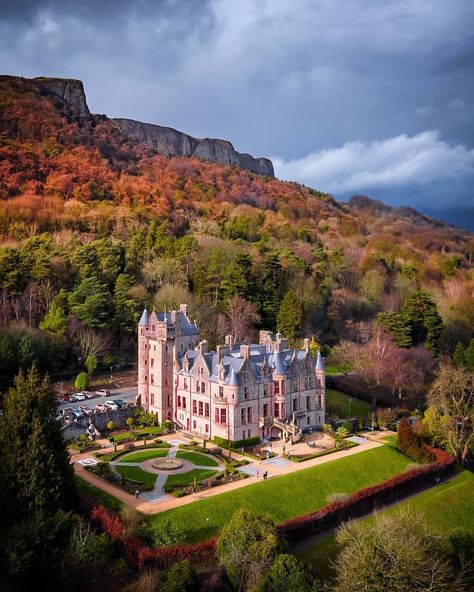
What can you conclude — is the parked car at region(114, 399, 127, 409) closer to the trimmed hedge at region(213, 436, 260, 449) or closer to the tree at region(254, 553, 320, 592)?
the trimmed hedge at region(213, 436, 260, 449)

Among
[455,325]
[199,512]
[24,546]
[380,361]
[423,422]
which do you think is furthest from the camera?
[455,325]

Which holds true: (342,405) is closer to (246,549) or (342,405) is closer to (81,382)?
(81,382)

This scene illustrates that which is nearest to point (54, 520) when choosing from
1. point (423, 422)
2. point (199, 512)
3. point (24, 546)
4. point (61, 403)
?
point (24, 546)

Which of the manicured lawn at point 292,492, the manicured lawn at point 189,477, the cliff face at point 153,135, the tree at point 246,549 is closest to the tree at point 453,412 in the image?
the manicured lawn at point 292,492

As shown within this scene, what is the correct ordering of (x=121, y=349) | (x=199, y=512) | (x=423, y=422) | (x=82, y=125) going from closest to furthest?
(x=199, y=512)
(x=423, y=422)
(x=121, y=349)
(x=82, y=125)

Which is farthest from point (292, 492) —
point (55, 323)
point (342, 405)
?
point (55, 323)

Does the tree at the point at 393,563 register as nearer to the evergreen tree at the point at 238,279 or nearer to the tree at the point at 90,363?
the tree at the point at 90,363

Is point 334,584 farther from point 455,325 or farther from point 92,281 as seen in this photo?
point 455,325
